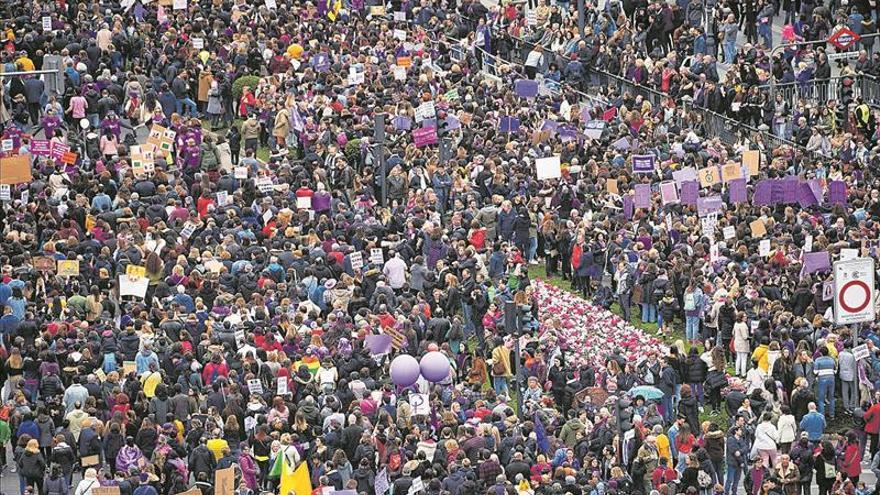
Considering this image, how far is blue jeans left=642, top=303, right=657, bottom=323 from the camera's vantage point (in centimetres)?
4859

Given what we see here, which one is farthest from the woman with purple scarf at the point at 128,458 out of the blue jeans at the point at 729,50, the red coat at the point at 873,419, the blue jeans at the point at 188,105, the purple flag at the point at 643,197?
the blue jeans at the point at 729,50

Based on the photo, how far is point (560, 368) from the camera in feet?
144

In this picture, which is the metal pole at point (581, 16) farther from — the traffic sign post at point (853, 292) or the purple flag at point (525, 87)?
the traffic sign post at point (853, 292)

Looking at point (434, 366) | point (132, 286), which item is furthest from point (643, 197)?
point (132, 286)

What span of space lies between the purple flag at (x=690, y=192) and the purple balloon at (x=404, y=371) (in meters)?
10.0

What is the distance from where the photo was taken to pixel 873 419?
41.6 meters

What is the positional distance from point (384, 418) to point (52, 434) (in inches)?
213

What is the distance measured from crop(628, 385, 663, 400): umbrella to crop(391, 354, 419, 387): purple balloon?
377 centimetres

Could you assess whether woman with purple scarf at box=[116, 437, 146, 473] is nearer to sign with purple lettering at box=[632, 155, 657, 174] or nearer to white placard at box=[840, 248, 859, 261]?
white placard at box=[840, 248, 859, 261]

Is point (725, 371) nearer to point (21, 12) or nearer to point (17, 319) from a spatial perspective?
point (17, 319)

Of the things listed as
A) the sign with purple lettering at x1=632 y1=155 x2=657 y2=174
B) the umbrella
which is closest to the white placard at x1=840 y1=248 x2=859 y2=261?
the umbrella

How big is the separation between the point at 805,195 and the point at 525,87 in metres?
10.2

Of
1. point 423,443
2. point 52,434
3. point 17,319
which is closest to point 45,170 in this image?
point 17,319

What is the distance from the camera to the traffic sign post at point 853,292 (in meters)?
40.8
